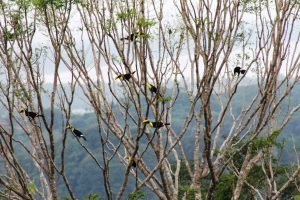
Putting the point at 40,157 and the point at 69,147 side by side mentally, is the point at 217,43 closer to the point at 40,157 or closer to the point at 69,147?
the point at 40,157

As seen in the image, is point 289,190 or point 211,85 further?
point 289,190

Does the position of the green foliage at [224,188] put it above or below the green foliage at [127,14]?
below

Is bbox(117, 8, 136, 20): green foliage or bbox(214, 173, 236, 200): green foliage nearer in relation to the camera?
bbox(117, 8, 136, 20): green foliage

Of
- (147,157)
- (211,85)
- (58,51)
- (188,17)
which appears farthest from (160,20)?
(147,157)

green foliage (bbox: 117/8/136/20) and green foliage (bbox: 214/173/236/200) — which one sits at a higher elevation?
green foliage (bbox: 117/8/136/20)

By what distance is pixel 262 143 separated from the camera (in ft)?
17.0

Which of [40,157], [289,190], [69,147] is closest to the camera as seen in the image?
[40,157]

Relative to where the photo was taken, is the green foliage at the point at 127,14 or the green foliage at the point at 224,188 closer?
the green foliage at the point at 127,14

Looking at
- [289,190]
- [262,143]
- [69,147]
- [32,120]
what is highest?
[32,120]

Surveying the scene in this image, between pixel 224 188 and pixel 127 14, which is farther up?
pixel 127 14

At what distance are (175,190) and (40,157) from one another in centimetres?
167

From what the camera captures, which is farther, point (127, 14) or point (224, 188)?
point (224, 188)

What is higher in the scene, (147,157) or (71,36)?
(71,36)

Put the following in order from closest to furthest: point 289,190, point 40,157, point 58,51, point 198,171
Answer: point 58,51
point 40,157
point 198,171
point 289,190
